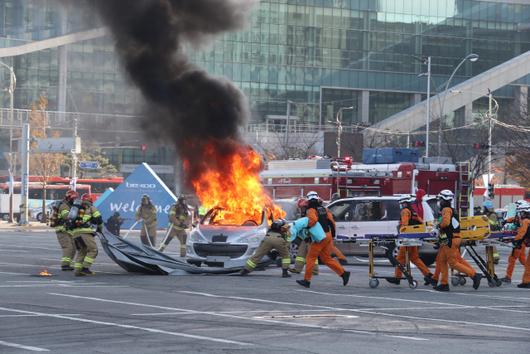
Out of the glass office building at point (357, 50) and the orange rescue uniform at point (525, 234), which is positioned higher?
the glass office building at point (357, 50)

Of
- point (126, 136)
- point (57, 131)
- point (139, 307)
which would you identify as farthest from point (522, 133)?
point (139, 307)

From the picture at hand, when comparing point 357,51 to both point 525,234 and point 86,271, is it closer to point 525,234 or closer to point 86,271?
point 525,234

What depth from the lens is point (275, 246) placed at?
20609mm

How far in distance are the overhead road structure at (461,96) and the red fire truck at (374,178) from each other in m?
36.0

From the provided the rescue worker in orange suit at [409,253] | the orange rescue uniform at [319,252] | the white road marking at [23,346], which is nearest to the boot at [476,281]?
the rescue worker in orange suit at [409,253]

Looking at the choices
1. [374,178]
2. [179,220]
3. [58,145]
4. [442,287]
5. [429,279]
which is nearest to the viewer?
[442,287]

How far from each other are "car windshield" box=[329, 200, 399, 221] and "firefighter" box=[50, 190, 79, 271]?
7282 millimetres

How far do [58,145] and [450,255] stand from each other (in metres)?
36.4

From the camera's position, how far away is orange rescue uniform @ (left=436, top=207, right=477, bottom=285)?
60.3 ft

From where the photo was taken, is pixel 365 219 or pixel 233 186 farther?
pixel 365 219

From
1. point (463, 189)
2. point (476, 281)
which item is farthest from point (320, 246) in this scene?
point (463, 189)

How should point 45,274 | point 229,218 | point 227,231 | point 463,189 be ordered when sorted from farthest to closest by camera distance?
point 463,189 < point 229,218 < point 227,231 < point 45,274

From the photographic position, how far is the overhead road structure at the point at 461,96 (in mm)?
72125

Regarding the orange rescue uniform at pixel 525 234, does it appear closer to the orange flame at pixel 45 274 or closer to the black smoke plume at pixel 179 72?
the black smoke plume at pixel 179 72
